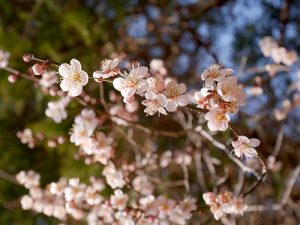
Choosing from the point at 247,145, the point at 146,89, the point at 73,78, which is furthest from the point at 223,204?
the point at 73,78

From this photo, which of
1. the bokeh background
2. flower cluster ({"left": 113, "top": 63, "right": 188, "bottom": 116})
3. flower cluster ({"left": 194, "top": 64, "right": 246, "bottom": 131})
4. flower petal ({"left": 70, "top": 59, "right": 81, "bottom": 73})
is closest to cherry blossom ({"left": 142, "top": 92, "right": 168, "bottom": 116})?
flower cluster ({"left": 113, "top": 63, "right": 188, "bottom": 116})

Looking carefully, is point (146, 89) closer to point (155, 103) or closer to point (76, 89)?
point (155, 103)

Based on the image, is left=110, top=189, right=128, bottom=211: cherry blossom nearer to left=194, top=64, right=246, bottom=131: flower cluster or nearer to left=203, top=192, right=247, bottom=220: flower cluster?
left=203, top=192, right=247, bottom=220: flower cluster

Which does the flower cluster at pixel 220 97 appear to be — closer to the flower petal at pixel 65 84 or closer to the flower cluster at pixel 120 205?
the flower petal at pixel 65 84

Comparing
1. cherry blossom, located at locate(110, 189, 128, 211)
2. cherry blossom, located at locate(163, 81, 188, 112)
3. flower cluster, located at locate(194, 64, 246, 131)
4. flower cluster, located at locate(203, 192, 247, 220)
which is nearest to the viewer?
flower cluster, located at locate(194, 64, 246, 131)

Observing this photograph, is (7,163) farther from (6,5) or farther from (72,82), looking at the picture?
(72,82)

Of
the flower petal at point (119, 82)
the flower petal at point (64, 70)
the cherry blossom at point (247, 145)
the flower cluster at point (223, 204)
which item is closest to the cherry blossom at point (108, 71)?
the flower petal at point (119, 82)
